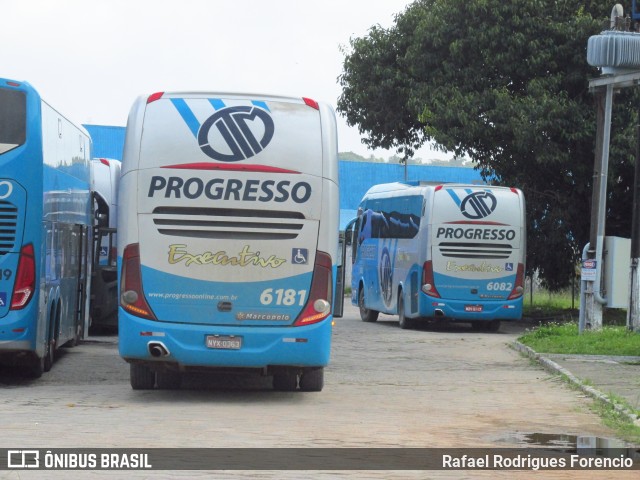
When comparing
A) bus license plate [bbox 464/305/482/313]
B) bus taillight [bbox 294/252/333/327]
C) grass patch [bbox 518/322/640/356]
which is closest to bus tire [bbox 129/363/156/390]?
bus taillight [bbox 294/252/333/327]

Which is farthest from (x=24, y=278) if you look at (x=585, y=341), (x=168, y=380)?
(x=585, y=341)

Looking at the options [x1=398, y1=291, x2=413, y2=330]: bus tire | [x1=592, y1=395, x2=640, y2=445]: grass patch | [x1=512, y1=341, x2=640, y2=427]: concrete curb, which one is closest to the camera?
[x1=592, y1=395, x2=640, y2=445]: grass patch

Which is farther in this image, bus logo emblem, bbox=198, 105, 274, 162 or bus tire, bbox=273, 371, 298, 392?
bus tire, bbox=273, 371, 298, 392

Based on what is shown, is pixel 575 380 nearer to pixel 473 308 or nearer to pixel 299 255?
pixel 299 255

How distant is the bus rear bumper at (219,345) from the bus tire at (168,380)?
5.69 ft

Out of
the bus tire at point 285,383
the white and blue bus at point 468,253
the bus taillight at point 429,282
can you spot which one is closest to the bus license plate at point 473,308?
the white and blue bus at point 468,253

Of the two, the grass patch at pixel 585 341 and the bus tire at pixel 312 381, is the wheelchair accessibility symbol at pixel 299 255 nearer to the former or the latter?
the bus tire at pixel 312 381

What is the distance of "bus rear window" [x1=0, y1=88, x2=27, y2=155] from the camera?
606 inches

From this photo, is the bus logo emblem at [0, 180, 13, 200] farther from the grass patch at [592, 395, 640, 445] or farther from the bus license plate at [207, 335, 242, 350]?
the grass patch at [592, 395, 640, 445]

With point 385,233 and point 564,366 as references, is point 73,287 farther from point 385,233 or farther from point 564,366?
point 385,233

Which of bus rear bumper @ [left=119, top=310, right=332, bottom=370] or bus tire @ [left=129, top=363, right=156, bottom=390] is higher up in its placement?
bus rear bumper @ [left=119, top=310, right=332, bottom=370]

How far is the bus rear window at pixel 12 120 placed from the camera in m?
15.4

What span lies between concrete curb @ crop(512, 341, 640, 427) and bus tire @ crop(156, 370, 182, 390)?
A: 507cm

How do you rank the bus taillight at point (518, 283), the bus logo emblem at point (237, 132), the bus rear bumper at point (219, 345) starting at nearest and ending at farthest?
the bus rear bumper at point (219, 345) → the bus logo emblem at point (237, 132) → the bus taillight at point (518, 283)
